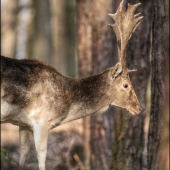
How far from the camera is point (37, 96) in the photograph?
19.4 ft

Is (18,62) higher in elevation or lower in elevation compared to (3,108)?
higher

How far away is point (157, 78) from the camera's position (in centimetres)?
683

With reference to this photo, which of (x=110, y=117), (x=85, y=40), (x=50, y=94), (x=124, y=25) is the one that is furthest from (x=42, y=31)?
(x=50, y=94)

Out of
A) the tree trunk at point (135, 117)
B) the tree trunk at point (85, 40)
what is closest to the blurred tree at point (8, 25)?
the tree trunk at point (85, 40)

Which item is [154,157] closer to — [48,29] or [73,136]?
[73,136]

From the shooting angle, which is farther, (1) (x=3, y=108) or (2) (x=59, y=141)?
(2) (x=59, y=141)

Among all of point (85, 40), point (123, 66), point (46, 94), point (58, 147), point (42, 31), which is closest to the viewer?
point (46, 94)

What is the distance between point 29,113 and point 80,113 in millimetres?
1167

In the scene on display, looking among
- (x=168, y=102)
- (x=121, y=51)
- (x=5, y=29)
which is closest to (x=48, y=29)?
(x=5, y=29)

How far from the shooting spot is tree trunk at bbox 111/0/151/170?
8.88 meters

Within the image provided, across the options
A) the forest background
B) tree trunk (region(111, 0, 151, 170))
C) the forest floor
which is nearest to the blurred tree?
the forest floor

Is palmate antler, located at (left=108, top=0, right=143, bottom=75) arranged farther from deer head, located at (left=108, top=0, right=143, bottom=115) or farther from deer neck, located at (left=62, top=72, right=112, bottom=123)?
deer neck, located at (left=62, top=72, right=112, bottom=123)

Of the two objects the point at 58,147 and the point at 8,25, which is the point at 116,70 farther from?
the point at 8,25

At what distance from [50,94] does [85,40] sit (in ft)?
16.8
